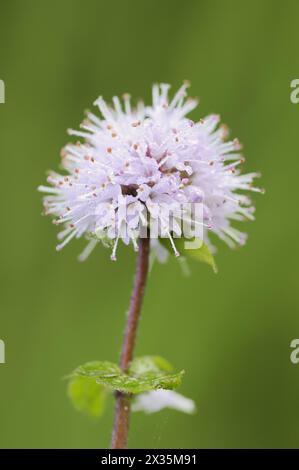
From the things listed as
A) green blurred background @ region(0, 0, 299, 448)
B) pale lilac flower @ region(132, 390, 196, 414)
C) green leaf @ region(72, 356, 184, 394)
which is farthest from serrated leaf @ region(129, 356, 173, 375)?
green blurred background @ region(0, 0, 299, 448)

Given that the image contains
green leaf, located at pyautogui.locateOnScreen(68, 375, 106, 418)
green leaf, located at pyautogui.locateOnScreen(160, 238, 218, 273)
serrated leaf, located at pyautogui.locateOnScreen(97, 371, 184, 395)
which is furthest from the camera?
green leaf, located at pyautogui.locateOnScreen(68, 375, 106, 418)

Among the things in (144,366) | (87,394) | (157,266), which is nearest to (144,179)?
(144,366)

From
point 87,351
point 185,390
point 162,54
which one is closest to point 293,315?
point 185,390

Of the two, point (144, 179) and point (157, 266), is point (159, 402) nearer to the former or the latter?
point (144, 179)

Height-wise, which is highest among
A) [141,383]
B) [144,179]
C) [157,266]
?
[157,266]

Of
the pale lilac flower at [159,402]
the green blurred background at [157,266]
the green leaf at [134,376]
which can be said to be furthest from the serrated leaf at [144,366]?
the green blurred background at [157,266]

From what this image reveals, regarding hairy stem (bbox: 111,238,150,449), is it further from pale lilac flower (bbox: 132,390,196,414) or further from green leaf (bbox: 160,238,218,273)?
pale lilac flower (bbox: 132,390,196,414)
